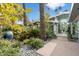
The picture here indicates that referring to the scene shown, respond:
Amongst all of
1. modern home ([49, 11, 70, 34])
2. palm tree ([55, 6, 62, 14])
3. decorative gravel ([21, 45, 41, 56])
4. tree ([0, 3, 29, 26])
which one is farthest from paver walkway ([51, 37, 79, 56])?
tree ([0, 3, 29, 26])

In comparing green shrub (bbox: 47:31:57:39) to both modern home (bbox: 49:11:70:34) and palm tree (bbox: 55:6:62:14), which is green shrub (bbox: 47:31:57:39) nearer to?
modern home (bbox: 49:11:70:34)

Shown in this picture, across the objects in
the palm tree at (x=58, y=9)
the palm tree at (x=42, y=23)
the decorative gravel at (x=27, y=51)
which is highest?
the palm tree at (x=58, y=9)

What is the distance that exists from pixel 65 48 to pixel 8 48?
911mm

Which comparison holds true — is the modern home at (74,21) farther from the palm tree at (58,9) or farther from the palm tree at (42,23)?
the palm tree at (42,23)

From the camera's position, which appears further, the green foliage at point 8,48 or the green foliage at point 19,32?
the green foliage at point 19,32

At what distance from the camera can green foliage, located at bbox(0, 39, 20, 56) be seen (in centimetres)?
384

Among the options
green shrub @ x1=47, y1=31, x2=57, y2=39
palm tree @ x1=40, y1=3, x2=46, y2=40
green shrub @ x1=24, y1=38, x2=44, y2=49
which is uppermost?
palm tree @ x1=40, y1=3, x2=46, y2=40

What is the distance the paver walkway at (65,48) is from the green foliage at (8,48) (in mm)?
593

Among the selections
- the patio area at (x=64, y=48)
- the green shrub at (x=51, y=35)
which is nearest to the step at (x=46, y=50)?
the patio area at (x=64, y=48)

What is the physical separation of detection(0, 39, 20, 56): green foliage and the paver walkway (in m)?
0.59

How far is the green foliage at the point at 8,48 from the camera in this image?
384cm

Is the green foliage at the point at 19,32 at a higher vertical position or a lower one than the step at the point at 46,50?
higher

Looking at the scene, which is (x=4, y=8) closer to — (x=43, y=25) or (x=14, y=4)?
(x=14, y=4)

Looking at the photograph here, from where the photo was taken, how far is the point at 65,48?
3916 millimetres
